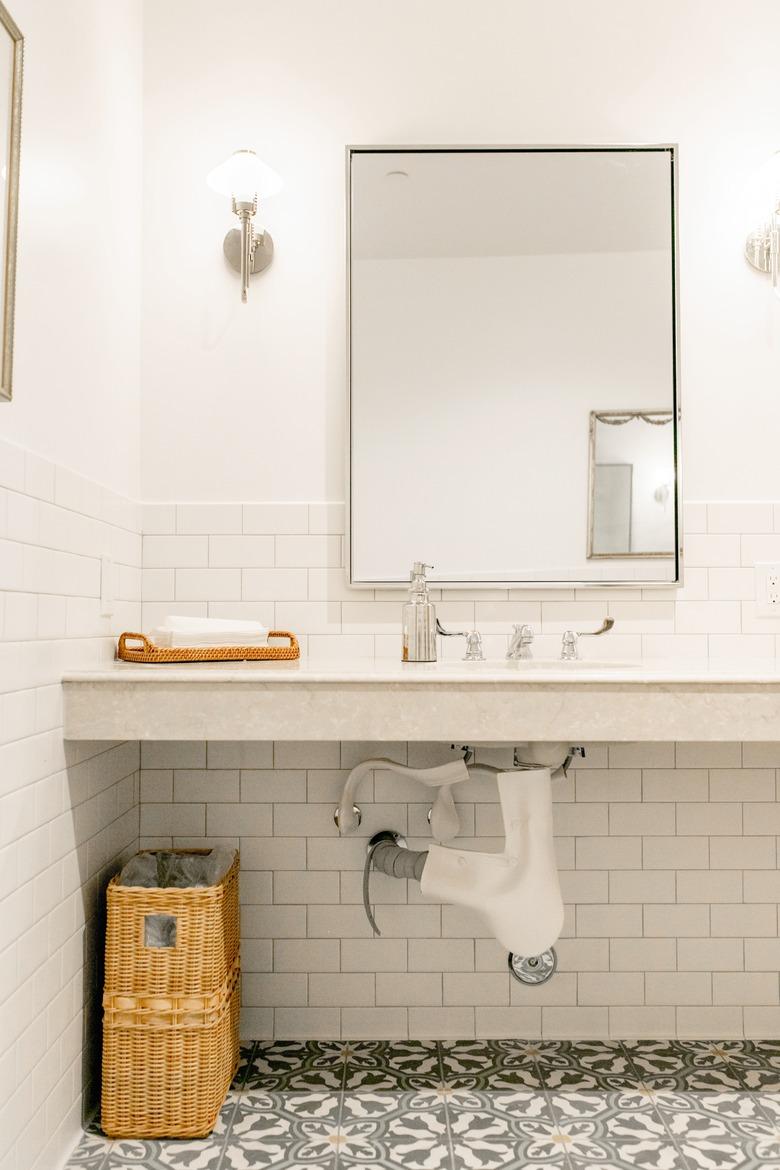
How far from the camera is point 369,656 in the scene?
206 centimetres

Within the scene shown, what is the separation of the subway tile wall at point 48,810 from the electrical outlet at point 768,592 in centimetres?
147

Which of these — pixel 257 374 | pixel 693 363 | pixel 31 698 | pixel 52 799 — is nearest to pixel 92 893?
pixel 52 799

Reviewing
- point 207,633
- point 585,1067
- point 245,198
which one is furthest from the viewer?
point 245,198

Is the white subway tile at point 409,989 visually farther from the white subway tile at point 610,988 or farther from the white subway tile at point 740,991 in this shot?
the white subway tile at point 740,991

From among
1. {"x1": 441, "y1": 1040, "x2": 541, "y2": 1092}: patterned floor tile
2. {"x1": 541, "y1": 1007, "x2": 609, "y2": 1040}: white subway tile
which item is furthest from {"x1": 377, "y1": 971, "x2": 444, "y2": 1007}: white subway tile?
{"x1": 541, "y1": 1007, "x2": 609, "y2": 1040}: white subway tile

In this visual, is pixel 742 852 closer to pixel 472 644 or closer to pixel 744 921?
pixel 744 921

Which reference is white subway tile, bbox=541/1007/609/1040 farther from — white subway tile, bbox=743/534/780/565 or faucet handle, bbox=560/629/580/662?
white subway tile, bbox=743/534/780/565

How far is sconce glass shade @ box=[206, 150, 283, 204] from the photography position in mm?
1984

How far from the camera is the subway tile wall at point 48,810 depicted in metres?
1.36

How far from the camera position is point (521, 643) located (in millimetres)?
1955

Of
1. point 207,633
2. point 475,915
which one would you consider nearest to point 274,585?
point 207,633

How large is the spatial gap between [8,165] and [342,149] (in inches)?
39.3

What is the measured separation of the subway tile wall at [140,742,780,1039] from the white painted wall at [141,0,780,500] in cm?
67

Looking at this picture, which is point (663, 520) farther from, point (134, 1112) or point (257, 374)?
point (134, 1112)
